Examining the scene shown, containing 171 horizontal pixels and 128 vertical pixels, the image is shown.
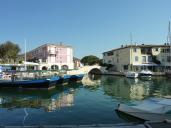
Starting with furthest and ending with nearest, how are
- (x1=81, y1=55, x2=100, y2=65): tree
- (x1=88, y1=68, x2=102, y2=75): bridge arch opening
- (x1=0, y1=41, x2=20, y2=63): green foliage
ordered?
(x1=81, y1=55, x2=100, y2=65): tree
(x1=88, y1=68, x2=102, y2=75): bridge arch opening
(x1=0, y1=41, x2=20, y2=63): green foliage

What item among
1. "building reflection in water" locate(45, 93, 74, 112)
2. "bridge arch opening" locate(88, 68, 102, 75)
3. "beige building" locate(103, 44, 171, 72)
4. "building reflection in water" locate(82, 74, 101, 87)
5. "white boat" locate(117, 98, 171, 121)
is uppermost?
"beige building" locate(103, 44, 171, 72)

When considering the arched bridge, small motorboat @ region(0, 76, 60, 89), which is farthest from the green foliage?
small motorboat @ region(0, 76, 60, 89)

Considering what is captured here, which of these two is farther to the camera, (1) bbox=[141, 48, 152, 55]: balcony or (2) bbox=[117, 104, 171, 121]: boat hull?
(1) bbox=[141, 48, 152, 55]: balcony

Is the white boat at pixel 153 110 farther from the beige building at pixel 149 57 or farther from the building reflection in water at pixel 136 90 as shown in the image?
the beige building at pixel 149 57

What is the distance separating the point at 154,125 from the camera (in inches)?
567

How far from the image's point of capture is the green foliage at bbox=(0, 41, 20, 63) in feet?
286

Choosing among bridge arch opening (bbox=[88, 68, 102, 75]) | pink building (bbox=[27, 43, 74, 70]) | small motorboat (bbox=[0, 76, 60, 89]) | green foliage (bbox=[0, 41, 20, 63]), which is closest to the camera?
small motorboat (bbox=[0, 76, 60, 89])

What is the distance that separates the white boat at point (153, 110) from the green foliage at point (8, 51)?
68762 millimetres

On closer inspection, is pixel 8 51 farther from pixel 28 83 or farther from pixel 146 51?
pixel 28 83

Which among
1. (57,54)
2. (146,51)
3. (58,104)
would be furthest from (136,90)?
(57,54)

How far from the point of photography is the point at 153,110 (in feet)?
66.7

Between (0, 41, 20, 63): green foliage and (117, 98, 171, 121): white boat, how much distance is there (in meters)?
68.8

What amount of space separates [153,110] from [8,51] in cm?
7230

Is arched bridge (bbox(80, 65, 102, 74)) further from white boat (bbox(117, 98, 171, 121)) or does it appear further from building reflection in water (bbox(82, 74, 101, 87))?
white boat (bbox(117, 98, 171, 121))
